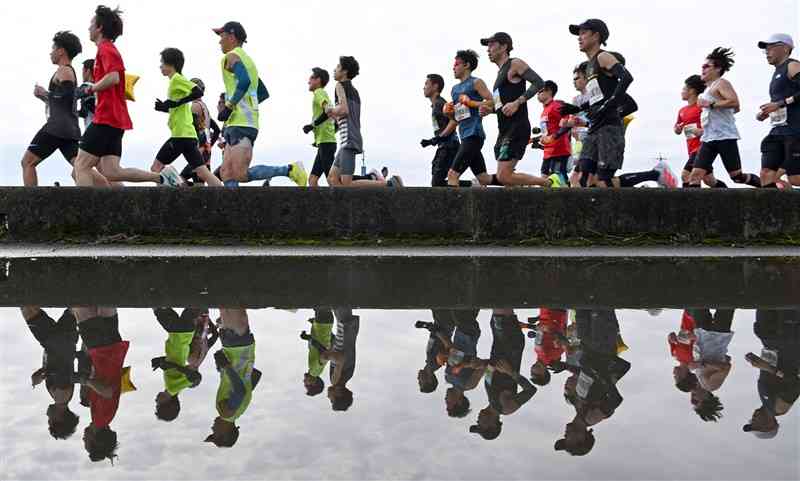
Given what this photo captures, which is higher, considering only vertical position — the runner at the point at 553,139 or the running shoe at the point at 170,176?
the runner at the point at 553,139

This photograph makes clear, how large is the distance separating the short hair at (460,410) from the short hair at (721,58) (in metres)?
7.68

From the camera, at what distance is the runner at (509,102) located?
8.50 meters

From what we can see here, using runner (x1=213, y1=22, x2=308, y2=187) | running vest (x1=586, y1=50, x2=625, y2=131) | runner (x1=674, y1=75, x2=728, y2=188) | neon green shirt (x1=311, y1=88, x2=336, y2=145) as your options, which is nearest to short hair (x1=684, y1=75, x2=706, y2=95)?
runner (x1=674, y1=75, x2=728, y2=188)

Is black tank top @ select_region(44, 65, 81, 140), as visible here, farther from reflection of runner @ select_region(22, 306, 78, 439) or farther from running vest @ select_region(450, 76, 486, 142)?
reflection of runner @ select_region(22, 306, 78, 439)

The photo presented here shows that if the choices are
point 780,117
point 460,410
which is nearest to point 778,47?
point 780,117

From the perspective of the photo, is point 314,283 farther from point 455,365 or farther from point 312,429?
point 312,429

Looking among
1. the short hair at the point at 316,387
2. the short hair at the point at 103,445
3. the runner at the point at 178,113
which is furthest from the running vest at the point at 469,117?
the short hair at the point at 103,445

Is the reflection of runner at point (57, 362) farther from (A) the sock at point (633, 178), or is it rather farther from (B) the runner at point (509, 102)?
(A) the sock at point (633, 178)

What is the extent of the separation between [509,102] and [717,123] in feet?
7.82

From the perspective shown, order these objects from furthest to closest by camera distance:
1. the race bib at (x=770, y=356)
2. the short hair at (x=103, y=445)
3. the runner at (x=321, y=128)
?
the runner at (x=321, y=128), the race bib at (x=770, y=356), the short hair at (x=103, y=445)

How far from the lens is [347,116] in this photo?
9484mm

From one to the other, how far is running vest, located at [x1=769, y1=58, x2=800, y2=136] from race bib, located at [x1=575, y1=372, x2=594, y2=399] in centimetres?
704

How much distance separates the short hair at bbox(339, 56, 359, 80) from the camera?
31.1ft

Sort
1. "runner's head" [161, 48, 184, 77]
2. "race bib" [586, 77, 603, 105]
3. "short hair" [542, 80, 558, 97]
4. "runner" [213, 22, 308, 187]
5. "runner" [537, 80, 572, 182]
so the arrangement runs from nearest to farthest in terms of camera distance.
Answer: "race bib" [586, 77, 603, 105], "runner" [213, 22, 308, 187], "runner's head" [161, 48, 184, 77], "runner" [537, 80, 572, 182], "short hair" [542, 80, 558, 97]
